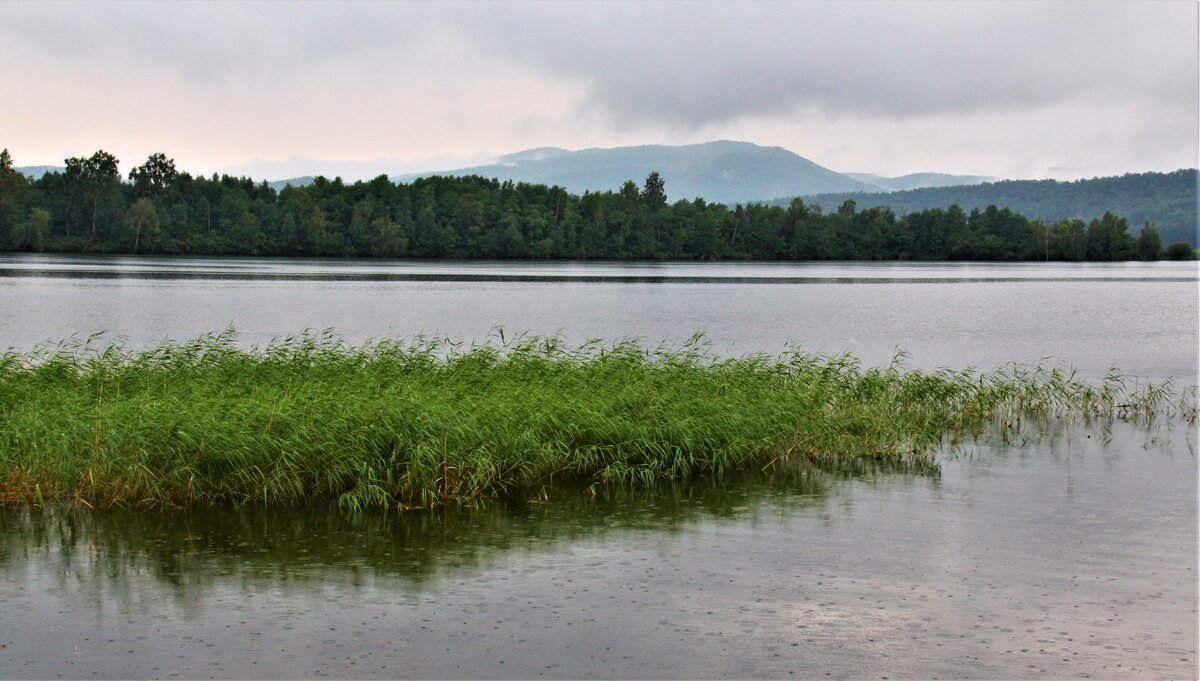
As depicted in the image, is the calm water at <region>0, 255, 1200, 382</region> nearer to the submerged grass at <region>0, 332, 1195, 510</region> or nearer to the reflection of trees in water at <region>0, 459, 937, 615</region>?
the submerged grass at <region>0, 332, 1195, 510</region>

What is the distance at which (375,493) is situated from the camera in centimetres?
1559

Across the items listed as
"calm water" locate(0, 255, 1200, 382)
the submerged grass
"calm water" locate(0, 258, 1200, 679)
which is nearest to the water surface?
"calm water" locate(0, 258, 1200, 679)

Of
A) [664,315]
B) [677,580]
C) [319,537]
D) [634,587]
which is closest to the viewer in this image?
[634,587]

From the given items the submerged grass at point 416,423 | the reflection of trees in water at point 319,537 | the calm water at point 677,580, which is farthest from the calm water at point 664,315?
the reflection of trees in water at point 319,537

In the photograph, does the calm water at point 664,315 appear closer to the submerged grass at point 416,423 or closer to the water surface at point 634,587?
the submerged grass at point 416,423

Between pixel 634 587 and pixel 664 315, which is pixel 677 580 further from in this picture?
pixel 664 315

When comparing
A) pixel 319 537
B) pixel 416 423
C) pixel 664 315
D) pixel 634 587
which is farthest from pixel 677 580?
pixel 664 315

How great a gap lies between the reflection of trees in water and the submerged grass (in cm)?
58

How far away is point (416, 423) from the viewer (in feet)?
54.0

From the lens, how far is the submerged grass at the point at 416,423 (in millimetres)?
15625

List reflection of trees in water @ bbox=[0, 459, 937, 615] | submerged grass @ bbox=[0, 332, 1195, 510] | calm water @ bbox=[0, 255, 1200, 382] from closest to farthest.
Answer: reflection of trees in water @ bbox=[0, 459, 937, 615]
submerged grass @ bbox=[0, 332, 1195, 510]
calm water @ bbox=[0, 255, 1200, 382]

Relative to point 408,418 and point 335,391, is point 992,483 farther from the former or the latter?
point 335,391

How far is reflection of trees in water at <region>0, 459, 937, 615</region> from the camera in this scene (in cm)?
1232

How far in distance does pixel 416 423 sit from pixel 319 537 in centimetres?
286
